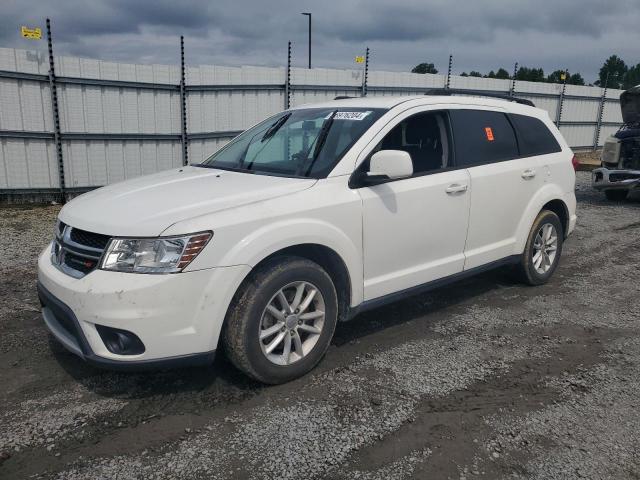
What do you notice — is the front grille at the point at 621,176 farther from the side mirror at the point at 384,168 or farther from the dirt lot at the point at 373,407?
the side mirror at the point at 384,168

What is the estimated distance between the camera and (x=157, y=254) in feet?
9.34

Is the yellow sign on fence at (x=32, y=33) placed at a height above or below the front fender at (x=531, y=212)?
above

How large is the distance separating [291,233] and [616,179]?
907cm

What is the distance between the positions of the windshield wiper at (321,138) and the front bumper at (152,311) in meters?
1.02

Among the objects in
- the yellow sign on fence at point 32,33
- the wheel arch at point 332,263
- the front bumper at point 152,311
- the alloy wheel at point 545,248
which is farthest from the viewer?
the yellow sign on fence at point 32,33

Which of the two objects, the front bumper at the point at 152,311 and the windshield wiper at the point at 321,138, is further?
the windshield wiper at the point at 321,138

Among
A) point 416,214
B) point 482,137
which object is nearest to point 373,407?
point 416,214

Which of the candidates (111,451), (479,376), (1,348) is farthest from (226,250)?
(1,348)

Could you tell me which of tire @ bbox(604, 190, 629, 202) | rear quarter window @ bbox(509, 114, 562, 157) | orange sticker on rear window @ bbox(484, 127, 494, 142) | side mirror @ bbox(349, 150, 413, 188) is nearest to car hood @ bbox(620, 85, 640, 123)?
tire @ bbox(604, 190, 629, 202)

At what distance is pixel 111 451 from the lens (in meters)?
2.67

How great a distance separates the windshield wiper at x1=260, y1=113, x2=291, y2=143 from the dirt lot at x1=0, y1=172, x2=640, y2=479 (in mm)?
1653

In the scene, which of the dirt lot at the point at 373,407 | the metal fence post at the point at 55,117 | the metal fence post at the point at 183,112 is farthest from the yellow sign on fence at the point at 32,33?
the dirt lot at the point at 373,407

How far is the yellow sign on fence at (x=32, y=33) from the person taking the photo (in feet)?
28.5

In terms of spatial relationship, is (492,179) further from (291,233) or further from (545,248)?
(291,233)
